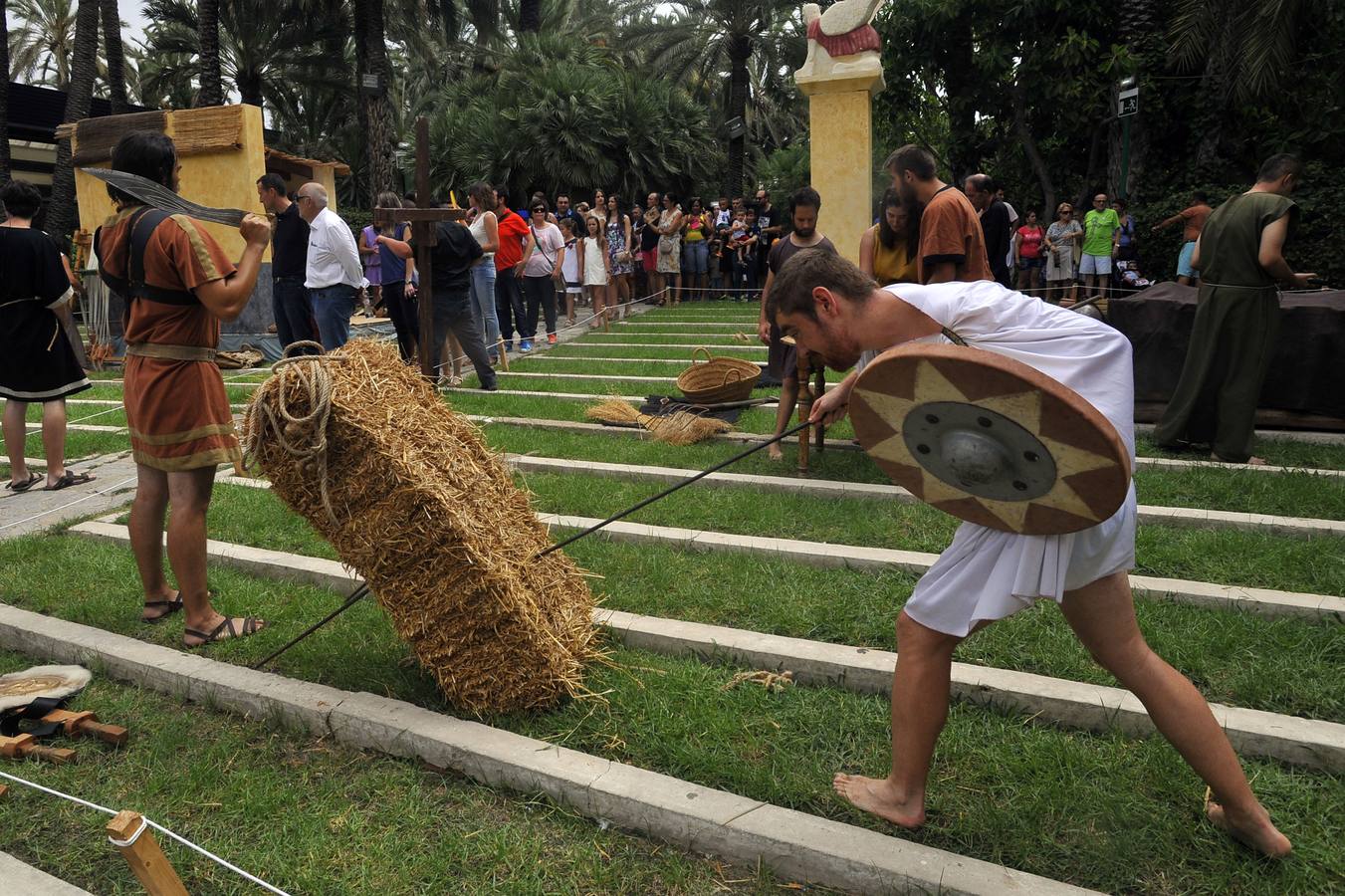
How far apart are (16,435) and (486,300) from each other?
20.1 feet

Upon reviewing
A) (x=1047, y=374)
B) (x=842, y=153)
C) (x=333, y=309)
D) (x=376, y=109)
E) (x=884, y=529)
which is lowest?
(x=884, y=529)

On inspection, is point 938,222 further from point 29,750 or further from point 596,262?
point 596,262

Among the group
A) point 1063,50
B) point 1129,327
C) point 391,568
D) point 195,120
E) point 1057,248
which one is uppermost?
point 1063,50

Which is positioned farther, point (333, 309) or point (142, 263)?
point (333, 309)

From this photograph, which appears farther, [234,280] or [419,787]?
[234,280]

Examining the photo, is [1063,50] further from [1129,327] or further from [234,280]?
[234,280]

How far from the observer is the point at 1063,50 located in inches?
742

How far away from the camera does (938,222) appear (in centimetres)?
602

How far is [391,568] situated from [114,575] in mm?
2740

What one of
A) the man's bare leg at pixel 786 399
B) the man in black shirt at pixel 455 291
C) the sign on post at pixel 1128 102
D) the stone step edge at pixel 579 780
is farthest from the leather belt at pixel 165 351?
the sign on post at pixel 1128 102

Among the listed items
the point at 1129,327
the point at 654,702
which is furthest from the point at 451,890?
the point at 1129,327

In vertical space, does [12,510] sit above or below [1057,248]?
below

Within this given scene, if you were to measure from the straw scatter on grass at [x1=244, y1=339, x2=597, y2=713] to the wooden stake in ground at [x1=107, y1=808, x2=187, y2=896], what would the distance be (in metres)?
1.27

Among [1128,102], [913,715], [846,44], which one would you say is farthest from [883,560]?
[1128,102]
